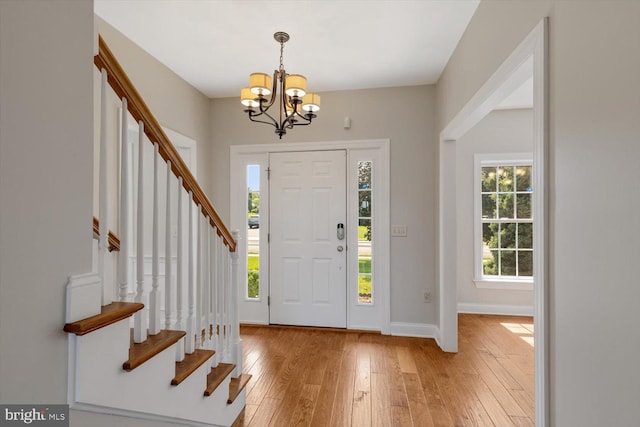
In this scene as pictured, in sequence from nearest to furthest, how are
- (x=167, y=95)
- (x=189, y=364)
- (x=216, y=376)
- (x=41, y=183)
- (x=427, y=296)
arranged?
(x=41, y=183) < (x=189, y=364) < (x=216, y=376) < (x=167, y=95) < (x=427, y=296)

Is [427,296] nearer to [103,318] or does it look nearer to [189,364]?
[189,364]

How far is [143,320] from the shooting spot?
1.20 m

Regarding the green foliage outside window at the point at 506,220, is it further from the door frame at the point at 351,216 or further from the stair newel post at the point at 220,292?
the stair newel post at the point at 220,292

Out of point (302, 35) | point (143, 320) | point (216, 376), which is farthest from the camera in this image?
point (302, 35)

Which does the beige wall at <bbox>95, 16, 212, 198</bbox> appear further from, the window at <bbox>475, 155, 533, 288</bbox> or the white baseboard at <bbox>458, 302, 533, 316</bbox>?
the white baseboard at <bbox>458, 302, 533, 316</bbox>

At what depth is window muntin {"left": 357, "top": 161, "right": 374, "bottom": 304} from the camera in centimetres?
343

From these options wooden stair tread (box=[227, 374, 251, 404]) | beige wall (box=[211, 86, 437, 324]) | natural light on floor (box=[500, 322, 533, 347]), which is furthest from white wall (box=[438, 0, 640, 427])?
natural light on floor (box=[500, 322, 533, 347])

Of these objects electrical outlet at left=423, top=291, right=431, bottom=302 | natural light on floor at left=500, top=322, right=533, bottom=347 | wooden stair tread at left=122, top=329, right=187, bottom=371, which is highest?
wooden stair tread at left=122, top=329, right=187, bottom=371

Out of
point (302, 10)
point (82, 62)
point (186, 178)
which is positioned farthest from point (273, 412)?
point (302, 10)

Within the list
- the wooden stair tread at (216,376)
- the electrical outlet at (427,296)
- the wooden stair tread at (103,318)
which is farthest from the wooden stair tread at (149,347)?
the electrical outlet at (427,296)

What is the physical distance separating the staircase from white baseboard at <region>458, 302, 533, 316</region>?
10.5 ft

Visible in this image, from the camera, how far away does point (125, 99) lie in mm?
1111
